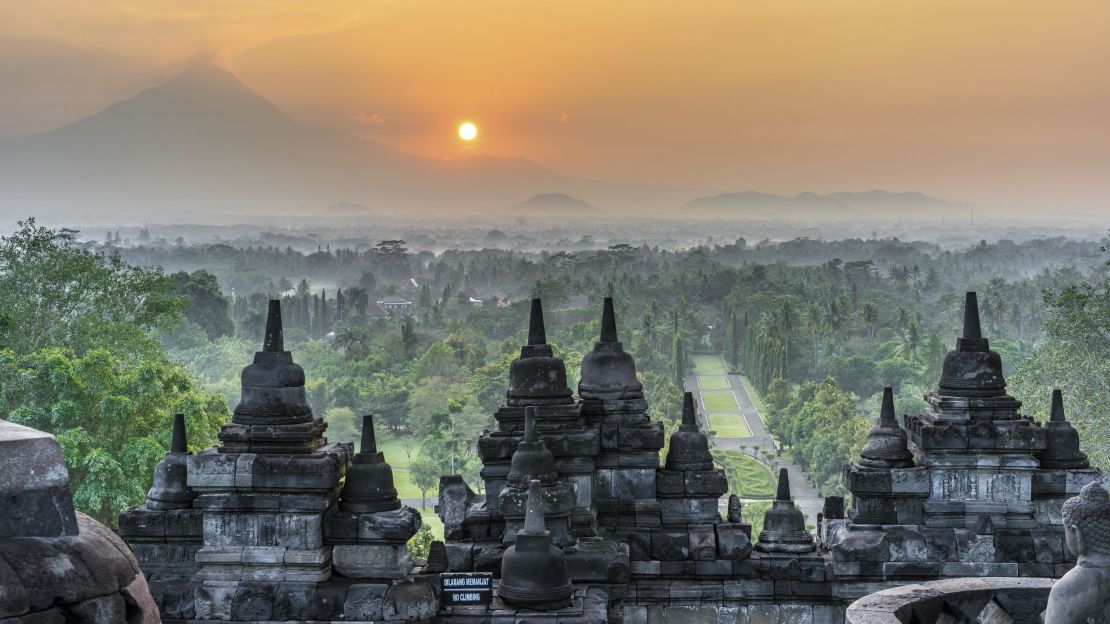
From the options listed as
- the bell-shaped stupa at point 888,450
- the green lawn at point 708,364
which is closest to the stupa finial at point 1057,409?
the bell-shaped stupa at point 888,450

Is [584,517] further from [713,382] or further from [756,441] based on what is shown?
[713,382]

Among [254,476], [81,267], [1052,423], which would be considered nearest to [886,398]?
Answer: [1052,423]

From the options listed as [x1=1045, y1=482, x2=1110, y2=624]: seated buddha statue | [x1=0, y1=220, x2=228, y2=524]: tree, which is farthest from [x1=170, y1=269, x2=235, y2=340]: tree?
[x1=1045, y1=482, x2=1110, y2=624]: seated buddha statue

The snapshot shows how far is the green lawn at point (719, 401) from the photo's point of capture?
340 ft

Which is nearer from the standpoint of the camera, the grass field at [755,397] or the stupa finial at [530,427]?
the stupa finial at [530,427]

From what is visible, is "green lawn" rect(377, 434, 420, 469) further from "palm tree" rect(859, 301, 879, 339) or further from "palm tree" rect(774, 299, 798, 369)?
"palm tree" rect(859, 301, 879, 339)

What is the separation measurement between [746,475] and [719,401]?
24.1 metres

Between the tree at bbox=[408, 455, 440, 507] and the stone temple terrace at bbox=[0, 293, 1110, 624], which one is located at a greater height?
the stone temple terrace at bbox=[0, 293, 1110, 624]

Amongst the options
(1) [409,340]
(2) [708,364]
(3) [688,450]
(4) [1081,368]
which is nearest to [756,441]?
(2) [708,364]

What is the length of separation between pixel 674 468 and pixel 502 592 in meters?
3.02

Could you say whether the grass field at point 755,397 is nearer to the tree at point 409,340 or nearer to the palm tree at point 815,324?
the palm tree at point 815,324

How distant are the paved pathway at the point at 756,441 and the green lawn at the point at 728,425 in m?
0.39

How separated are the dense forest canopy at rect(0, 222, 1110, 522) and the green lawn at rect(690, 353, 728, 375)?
3.49 ft

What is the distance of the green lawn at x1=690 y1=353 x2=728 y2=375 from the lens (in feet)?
384
